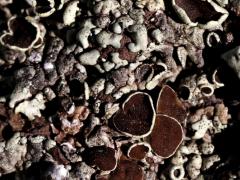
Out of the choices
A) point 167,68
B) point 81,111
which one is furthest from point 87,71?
point 167,68

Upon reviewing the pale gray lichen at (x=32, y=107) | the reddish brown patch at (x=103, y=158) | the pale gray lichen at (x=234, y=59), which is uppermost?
the pale gray lichen at (x=234, y=59)

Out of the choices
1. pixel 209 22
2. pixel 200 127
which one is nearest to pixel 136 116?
pixel 200 127

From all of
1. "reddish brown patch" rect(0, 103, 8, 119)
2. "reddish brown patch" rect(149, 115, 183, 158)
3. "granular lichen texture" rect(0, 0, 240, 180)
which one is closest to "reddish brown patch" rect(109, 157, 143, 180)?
"granular lichen texture" rect(0, 0, 240, 180)

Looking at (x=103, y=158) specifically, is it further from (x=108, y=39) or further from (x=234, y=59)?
(x=234, y=59)

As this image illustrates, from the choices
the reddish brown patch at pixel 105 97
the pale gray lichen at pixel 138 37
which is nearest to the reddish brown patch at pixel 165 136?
the reddish brown patch at pixel 105 97

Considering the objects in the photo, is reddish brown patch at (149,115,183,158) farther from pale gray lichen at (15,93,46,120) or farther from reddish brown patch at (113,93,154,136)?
pale gray lichen at (15,93,46,120)

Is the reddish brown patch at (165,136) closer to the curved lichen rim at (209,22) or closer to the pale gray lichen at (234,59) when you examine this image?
the pale gray lichen at (234,59)
